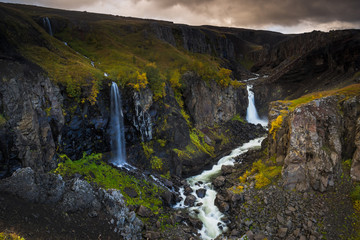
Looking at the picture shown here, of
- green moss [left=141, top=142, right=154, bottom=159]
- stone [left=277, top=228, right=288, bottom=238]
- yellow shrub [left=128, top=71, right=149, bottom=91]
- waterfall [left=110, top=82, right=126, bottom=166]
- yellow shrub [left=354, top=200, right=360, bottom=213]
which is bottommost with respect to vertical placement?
→ stone [left=277, top=228, right=288, bottom=238]

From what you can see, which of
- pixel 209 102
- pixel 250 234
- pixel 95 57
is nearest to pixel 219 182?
pixel 250 234

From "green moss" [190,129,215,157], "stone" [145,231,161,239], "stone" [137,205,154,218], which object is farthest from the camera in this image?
"green moss" [190,129,215,157]

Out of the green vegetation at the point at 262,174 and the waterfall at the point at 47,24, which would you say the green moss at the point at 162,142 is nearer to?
the green vegetation at the point at 262,174

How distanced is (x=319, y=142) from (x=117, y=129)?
2370cm

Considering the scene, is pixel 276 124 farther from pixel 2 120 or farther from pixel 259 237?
pixel 2 120

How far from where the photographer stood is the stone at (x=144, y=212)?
782 inches

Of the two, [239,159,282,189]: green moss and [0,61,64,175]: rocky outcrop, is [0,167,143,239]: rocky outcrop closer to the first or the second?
[0,61,64,175]: rocky outcrop

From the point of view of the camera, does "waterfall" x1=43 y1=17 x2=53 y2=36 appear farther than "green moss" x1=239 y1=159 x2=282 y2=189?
Yes

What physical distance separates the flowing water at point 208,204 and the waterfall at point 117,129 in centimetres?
938

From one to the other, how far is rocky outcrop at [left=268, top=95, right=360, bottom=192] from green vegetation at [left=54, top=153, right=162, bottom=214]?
13830mm

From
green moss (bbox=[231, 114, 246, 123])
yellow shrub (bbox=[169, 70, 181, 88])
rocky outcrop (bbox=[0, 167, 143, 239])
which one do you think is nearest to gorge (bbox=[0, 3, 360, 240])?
rocky outcrop (bbox=[0, 167, 143, 239])

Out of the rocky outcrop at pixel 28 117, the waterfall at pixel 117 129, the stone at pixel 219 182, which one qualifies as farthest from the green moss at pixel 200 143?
the rocky outcrop at pixel 28 117

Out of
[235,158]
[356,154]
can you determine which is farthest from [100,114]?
[356,154]

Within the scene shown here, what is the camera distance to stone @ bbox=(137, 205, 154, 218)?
1988 centimetres
